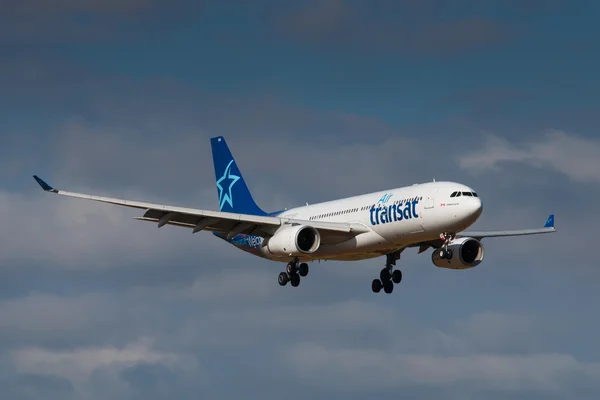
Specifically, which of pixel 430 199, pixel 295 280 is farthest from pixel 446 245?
pixel 295 280

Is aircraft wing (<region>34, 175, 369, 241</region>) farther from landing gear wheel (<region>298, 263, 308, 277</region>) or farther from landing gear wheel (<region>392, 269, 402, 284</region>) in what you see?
landing gear wheel (<region>392, 269, 402, 284</region>)

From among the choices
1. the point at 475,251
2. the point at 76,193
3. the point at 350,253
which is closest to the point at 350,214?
the point at 350,253

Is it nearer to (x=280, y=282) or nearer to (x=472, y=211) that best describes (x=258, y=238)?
(x=280, y=282)

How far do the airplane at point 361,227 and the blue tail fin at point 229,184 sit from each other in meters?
6.62

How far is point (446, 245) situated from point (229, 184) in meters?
22.7

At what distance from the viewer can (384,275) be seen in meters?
81.6

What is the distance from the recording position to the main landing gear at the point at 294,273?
7850 centimetres

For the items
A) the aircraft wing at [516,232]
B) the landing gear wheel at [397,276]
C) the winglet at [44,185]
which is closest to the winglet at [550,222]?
the aircraft wing at [516,232]

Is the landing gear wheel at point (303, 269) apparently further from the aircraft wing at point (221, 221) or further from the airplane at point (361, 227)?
the aircraft wing at point (221, 221)

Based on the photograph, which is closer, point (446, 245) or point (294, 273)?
point (446, 245)

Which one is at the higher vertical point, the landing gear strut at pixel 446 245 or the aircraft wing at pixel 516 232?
the aircraft wing at pixel 516 232

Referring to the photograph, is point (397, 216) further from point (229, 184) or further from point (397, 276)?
point (229, 184)

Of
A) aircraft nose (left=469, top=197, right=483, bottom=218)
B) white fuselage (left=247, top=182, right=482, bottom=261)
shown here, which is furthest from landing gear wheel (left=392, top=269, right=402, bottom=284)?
aircraft nose (left=469, top=197, right=483, bottom=218)

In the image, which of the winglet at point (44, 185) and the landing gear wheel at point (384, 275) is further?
the landing gear wheel at point (384, 275)
